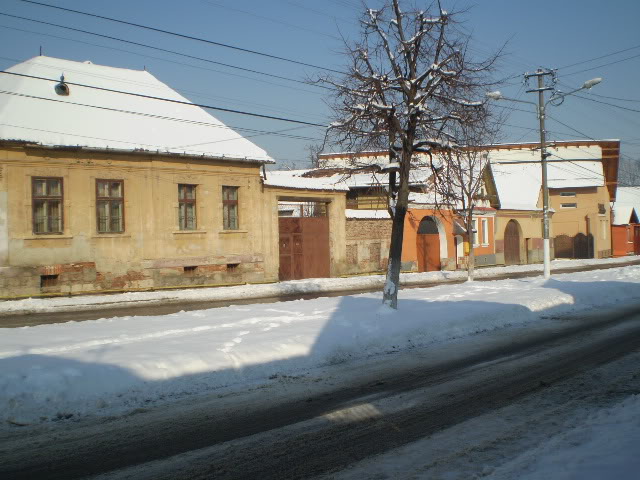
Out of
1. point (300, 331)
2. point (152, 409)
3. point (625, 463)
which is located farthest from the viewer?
point (300, 331)

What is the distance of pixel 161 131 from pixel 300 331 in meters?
18.3

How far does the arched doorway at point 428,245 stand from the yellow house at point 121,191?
987 centimetres

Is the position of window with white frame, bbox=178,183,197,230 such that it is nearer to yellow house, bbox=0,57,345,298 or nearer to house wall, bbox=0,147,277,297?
yellow house, bbox=0,57,345,298

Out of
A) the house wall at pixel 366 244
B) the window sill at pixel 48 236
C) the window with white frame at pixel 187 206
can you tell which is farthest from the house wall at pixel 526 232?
the window sill at pixel 48 236

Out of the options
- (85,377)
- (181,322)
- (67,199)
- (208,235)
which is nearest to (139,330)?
(181,322)

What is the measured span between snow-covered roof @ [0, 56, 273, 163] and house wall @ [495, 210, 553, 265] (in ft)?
76.2

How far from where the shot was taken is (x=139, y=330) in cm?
1173

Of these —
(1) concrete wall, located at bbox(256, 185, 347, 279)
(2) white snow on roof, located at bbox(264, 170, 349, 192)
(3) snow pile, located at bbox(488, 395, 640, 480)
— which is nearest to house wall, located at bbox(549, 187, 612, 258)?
(1) concrete wall, located at bbox(256, 185, 347, 279)

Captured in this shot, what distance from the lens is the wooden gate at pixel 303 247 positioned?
3058 cm

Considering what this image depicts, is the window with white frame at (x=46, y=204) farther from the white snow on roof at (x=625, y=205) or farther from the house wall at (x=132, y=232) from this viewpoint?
the white snow on roof at (x=625, y=205)

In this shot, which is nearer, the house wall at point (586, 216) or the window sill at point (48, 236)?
the window sill at point (48, 236)

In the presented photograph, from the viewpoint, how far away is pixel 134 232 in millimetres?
25125

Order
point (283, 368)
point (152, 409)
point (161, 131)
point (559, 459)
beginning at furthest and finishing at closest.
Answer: point (161, 131)
point (283, 368)
point (152, 409)
point (559, 459)

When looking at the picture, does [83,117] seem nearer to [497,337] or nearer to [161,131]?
[161,131]
